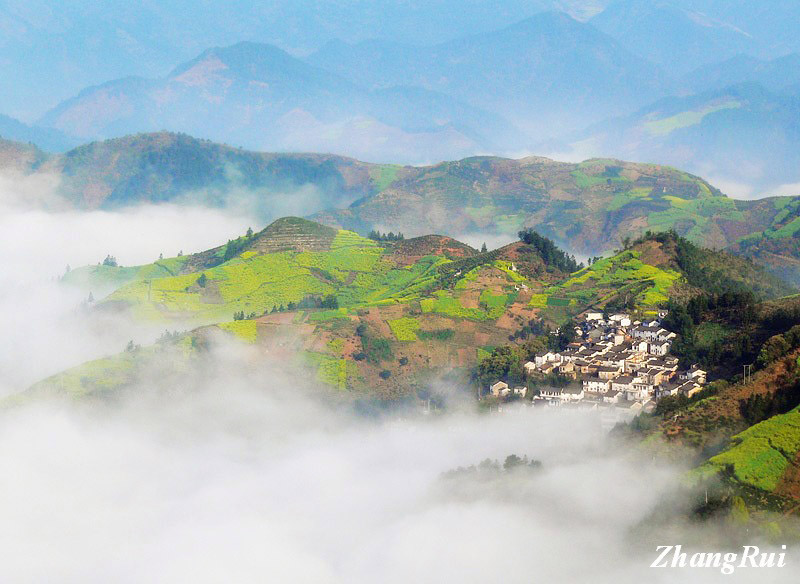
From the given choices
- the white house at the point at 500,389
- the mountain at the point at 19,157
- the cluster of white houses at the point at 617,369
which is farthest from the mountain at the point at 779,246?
the mountain at the point at 19,157

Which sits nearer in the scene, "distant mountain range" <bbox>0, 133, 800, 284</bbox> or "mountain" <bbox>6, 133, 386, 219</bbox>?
"distant mountain range" <bbox>0, 133, 800, 284</bbox>

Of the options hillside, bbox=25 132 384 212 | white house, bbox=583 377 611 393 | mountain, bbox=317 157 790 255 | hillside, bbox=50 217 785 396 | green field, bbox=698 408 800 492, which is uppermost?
hillside, bbox=25 132 384 212

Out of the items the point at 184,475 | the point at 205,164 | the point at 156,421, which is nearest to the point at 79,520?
the point at 184,475

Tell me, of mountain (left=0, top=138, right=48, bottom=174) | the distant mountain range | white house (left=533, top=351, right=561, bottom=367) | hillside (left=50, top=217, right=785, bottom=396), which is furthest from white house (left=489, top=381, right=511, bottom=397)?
mountain (left=0, top=138, right=48, bottom=174)

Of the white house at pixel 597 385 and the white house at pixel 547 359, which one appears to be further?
the white house at pixel 547 359

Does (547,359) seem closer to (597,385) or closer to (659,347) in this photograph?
(597,385)

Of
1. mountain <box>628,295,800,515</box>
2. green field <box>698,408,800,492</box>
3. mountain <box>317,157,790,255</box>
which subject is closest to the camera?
mountain <box>628,295,800,515</box>

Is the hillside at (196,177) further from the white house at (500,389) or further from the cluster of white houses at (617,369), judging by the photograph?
the white house at (500,389)

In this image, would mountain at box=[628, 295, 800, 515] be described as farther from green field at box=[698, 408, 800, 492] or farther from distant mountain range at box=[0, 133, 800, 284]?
distant mountain range at box=[0, 133, 800, 284]
